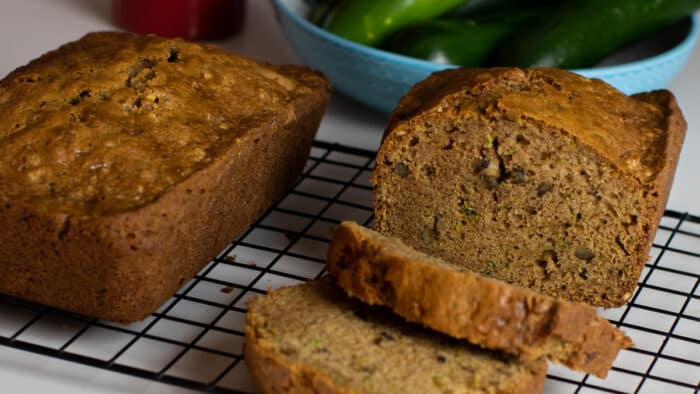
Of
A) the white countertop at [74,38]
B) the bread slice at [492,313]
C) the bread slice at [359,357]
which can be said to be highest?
the bread slice at [492,313]

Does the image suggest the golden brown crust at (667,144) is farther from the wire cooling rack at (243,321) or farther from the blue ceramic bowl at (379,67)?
the blue ceramic bowl at (379,67)

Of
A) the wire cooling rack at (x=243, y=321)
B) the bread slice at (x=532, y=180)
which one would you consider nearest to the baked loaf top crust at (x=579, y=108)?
the bread slice at (x=532, y=180)

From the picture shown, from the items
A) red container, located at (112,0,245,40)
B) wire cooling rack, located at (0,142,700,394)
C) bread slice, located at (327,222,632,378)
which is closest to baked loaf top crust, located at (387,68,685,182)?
wire cooling rack, located at (0,142,700,394)

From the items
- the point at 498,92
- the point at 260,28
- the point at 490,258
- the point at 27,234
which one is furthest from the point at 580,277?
the point at 260,28

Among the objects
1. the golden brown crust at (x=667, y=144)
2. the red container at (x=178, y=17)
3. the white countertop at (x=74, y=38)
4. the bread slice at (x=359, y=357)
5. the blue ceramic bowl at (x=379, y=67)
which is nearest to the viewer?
the bread slice at (x=359, y=357)

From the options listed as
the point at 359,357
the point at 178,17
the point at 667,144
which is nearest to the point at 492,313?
the point at 359,357

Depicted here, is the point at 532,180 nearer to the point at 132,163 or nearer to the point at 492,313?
the point at 492,313
